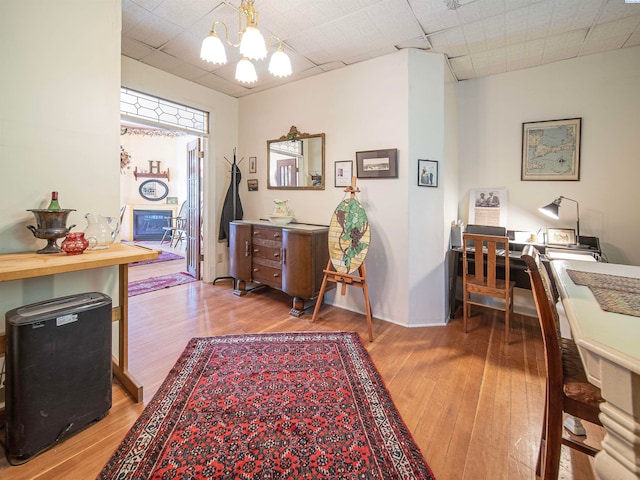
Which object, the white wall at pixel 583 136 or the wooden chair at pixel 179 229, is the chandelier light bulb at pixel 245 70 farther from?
the wooden chair at pixel 179 229

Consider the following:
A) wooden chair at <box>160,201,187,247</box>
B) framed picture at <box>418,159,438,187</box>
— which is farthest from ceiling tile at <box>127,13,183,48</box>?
wooden chair at <box>160,201,187,247</box>

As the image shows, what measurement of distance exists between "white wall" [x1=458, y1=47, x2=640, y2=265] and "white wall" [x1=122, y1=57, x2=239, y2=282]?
3.12 meters

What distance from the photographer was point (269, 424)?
1.60 meters

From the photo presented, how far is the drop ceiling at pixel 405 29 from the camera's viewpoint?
88.6 inches

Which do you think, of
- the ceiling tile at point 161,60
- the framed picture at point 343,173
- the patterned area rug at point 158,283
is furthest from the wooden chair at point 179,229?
the framed picture at point 343,173

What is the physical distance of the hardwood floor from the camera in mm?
1399

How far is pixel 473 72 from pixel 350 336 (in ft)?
10.2

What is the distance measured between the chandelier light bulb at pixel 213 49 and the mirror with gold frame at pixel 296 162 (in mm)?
1706

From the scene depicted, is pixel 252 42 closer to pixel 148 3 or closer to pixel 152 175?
pixel 148 3

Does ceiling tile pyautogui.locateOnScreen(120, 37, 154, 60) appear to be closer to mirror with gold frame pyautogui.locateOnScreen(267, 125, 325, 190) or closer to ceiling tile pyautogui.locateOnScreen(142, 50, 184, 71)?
ceiling tile pyautogui.locateOnScreen(142, 50, 184, 71)

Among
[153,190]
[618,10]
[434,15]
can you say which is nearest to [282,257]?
[434,15]

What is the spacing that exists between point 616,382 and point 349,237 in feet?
7.31

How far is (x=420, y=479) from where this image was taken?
1.30 m

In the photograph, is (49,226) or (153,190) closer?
(49,226)
